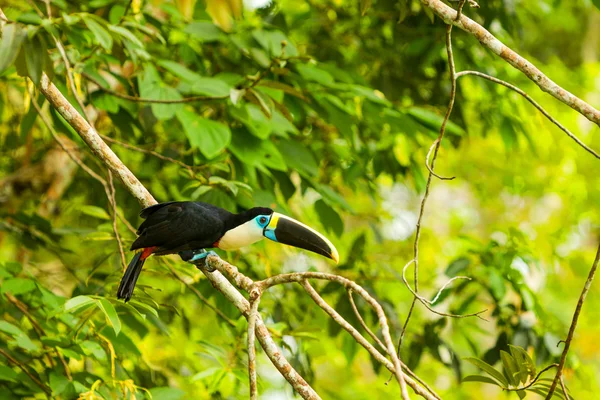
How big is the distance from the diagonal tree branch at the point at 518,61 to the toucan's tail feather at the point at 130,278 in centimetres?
116

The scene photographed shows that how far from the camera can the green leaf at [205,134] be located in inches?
110


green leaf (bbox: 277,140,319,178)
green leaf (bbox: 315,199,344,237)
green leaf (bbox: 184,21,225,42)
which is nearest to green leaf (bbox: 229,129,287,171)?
green leaf (bbox: 277,140,319,178)

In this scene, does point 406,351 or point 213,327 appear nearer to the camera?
point 406,351

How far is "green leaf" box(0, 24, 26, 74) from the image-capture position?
1.87 m

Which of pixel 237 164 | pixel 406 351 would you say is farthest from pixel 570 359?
pixel 237 164

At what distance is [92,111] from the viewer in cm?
371

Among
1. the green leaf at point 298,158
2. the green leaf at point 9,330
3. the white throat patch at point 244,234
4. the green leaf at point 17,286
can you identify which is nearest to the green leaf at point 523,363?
the white throat patch at point 244,234

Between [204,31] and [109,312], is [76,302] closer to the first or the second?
[109,312]

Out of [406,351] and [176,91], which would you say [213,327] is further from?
[176,91]

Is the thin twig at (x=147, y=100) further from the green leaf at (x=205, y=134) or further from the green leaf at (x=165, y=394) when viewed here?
the green leaf at (x=165, y=394)

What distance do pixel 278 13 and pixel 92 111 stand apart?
3.44 feet

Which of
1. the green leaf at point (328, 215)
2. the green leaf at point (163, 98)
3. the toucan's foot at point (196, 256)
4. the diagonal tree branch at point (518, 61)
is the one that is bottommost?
the toucan's foot at point (196, 256)

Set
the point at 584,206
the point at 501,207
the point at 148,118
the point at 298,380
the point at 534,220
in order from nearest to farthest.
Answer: the point at 298,380
the point at 148,118
the point at 584,206
the point at 501,207
the point at 534,220

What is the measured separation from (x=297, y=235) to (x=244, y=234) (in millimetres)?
163
